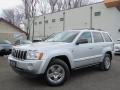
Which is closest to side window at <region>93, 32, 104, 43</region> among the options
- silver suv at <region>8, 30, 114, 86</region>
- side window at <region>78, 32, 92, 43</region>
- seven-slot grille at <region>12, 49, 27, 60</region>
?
silver suv at <region>8, 30, 114, 86</region>

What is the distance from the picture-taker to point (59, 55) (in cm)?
635

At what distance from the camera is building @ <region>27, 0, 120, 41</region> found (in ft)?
82.3

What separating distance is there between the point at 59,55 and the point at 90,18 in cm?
2297

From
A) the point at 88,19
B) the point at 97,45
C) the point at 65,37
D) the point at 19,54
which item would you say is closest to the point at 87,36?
the point at 97,45

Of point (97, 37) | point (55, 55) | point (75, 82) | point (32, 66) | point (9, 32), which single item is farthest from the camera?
point (9, 32)

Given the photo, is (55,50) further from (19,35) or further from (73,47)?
(19,35)

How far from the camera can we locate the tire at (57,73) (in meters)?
6.17

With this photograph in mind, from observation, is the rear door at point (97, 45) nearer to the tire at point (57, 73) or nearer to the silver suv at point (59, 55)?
the silver suv at point (59, 55)

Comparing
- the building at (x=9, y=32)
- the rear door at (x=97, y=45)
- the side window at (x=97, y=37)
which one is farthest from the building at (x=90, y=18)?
the rear door at (x=97, y=45)

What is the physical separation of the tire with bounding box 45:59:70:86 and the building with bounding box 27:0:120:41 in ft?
64.2

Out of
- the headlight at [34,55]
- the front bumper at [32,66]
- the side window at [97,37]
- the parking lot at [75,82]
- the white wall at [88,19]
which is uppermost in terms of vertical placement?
the white wall at [88,19]

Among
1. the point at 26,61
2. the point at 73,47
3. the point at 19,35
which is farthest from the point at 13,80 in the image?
the point at 19,35

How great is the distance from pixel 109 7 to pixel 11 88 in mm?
22144

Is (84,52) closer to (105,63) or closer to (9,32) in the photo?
(105,63)
